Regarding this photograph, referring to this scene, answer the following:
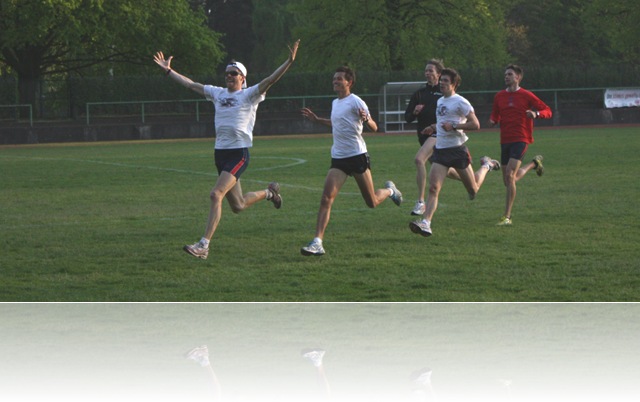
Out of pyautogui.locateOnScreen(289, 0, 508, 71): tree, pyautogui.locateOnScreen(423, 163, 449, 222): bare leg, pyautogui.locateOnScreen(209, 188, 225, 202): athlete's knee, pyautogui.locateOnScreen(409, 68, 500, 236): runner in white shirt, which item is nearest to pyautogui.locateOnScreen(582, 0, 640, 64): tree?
pyautogui.locateOnScreen(289, 0, 508, 71): tree

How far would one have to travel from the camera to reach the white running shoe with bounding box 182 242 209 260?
36.8ft

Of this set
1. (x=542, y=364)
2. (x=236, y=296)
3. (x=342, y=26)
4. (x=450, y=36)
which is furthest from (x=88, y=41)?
(x=542, y=364)

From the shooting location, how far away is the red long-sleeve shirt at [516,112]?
14.7 metres

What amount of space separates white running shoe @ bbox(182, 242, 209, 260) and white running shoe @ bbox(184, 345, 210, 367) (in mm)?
4444

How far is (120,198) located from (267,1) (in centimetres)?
6978

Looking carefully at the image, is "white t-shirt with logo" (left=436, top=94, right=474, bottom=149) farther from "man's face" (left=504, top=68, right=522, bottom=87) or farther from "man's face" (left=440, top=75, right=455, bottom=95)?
"man's face" (left=504, top=68, right=522, bottom=87)

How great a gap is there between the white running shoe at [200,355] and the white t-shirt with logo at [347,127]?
5410 mm

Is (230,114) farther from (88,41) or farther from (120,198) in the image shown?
(88,41)

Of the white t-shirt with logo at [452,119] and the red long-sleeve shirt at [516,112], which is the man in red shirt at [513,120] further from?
the white t-shirt with logo at [452,119]

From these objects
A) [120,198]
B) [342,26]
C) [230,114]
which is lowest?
[120,198]

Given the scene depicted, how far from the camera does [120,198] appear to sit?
19016mm

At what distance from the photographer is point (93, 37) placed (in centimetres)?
5081

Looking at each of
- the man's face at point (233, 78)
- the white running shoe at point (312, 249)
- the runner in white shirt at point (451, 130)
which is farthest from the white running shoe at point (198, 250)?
the runner in white shirt at point (451, 130)

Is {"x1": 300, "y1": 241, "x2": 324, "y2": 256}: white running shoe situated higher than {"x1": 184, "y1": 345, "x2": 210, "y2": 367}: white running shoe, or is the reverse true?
{"x1": 184, "y1": 345, "x2": 210, "y2": 367}: white running shoe
